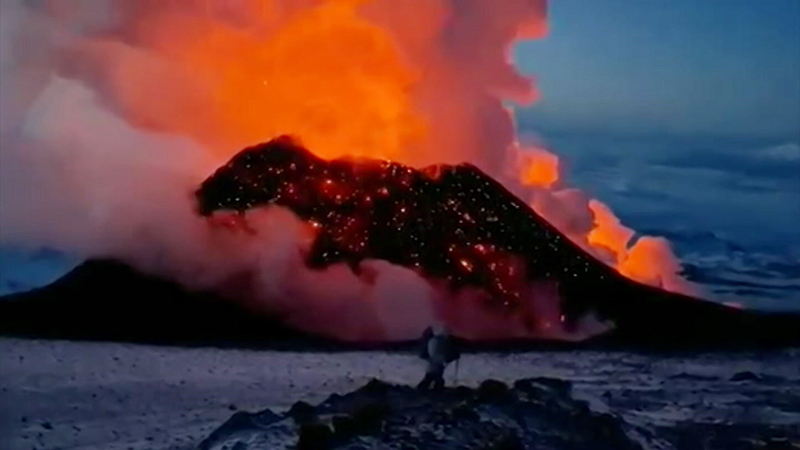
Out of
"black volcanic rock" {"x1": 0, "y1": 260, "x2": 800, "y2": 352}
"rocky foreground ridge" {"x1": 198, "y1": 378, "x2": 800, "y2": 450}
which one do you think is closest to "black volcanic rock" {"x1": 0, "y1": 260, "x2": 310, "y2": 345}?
"black volcanic rock" {"x1": 0, "y1": 260, "x2": 800, "y2": 352}

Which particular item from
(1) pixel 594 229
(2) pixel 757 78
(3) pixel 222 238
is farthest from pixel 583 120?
(3) pixel 222 238

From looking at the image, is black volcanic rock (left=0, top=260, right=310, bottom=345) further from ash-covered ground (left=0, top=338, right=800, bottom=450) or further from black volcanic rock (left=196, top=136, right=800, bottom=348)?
black volcanic rock (left=196, top=136, right=800, bottom=348)

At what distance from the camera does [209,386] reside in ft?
4.83

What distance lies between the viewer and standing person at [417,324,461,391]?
4.90 feet

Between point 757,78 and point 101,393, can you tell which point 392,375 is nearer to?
point 101,393

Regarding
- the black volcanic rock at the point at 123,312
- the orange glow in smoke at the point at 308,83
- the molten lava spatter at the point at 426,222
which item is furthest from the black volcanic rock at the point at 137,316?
the orange glow in smoke at the point at 308,83

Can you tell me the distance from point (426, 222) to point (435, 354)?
18 cm

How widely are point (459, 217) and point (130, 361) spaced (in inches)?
19.4

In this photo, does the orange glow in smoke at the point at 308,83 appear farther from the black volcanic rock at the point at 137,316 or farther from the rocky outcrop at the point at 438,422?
the rocky outcrop at the point at 438,422

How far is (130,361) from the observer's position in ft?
4.84

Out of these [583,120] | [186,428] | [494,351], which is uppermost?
[583,120]

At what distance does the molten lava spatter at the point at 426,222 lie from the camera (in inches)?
58.9

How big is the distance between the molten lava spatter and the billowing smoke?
0.02m

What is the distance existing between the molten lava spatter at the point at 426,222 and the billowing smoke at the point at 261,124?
0.02 meters
